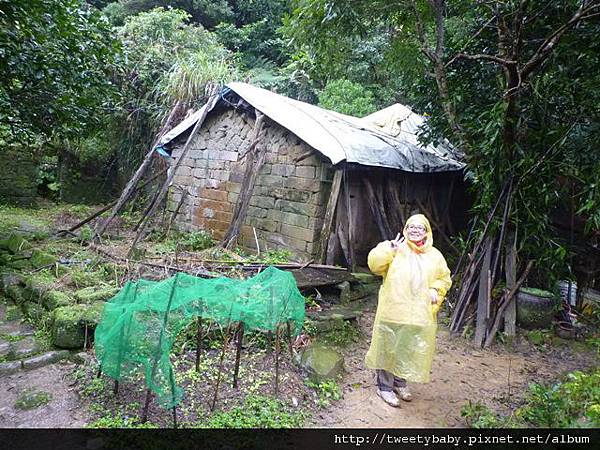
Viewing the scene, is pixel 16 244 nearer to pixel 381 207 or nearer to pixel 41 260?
pixel 41 260

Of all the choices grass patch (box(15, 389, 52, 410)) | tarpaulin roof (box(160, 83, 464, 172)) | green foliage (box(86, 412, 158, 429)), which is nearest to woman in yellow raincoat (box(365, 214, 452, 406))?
green foliage (box(86, 412, 158, 429))

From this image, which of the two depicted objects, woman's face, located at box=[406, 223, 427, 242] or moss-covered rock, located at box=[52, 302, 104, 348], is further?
moss-covered rock, located at box=[52, 302, 104, 348]

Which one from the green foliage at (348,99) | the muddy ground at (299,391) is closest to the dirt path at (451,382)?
the muddy ground at (299,391)

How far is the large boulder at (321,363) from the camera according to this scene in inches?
154

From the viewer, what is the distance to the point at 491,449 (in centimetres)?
282

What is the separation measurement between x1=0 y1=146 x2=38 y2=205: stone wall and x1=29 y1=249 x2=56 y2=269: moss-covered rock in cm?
662

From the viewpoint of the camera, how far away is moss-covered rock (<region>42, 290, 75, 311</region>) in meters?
4.65

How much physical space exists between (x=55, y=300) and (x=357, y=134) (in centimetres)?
516

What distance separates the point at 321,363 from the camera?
13.2 feet

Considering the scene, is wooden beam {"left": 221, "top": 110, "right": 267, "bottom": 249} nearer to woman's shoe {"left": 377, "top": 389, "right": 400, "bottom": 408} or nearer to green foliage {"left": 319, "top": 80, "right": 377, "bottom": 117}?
woman's shoe {"left": 377, "top": 389, "right": 400, "bottom": 408}

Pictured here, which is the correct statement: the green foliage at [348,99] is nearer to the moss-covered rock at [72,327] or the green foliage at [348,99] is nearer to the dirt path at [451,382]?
the dirt path at [451,382]

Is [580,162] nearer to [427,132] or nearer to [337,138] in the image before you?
[427,132]

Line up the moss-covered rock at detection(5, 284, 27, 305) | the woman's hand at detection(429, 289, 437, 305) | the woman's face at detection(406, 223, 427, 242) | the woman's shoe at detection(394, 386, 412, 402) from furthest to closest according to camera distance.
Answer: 1. the moss-covered rock at detection(5, 284, 27, 305)
2. the woman's shoe at detection(394, 386, 412, 402)
3. the woman's face at detection(406, 223, 427, 242)
4. the woman's hand at detection(429, 289, 437, 305)

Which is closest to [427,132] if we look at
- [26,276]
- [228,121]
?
[228,121]
